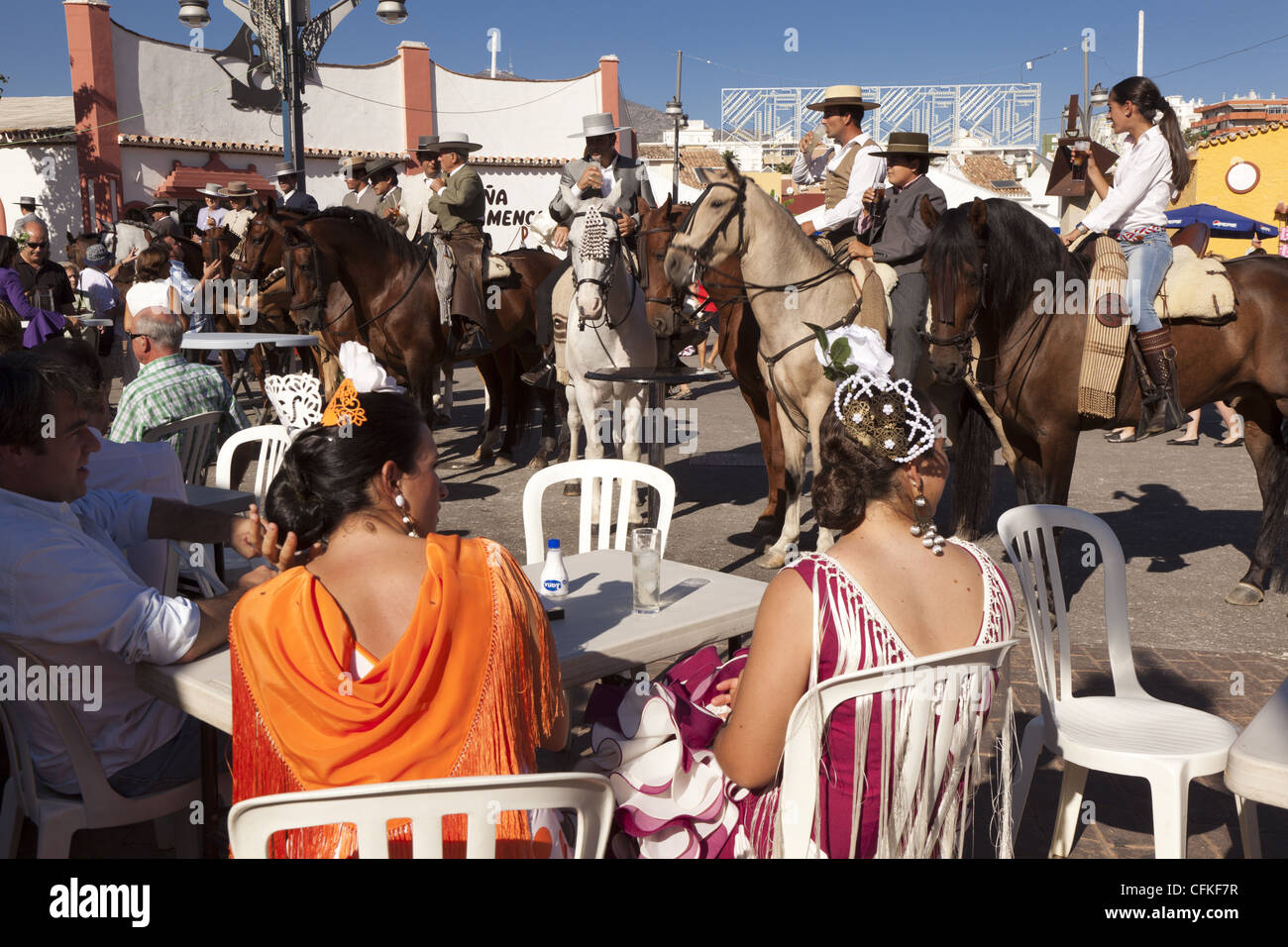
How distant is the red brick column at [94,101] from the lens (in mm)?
21891

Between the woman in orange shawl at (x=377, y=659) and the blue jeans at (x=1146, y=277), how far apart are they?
5.08m

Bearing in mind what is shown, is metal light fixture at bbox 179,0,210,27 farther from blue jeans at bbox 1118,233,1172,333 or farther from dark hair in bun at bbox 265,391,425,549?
dark hair in bun at bbox 265,391,425,549

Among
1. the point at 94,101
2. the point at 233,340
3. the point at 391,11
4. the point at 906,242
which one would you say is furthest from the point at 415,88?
the point at 906,242

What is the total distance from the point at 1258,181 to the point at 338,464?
1239 inches

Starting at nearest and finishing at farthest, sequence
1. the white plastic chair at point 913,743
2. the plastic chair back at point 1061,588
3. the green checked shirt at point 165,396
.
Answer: the white plastic chair at point 913,743
the plastic chair back at point 1061,588
the green checked shirt at point 165,396

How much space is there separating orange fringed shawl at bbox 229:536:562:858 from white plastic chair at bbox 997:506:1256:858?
1.81 meters

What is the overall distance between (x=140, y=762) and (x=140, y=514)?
82 cm

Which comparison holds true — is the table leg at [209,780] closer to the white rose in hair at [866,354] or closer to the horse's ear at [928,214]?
the white rose in hair at [866,354]

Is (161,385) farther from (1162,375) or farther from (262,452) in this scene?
(1162,375)

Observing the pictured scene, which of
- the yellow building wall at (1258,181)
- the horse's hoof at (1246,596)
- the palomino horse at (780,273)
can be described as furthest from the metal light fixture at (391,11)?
the yellow building wall at (1258,181)

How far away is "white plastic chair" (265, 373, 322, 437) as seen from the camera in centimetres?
455

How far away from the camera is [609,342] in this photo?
8.43 metres

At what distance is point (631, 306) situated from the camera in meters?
8.43
